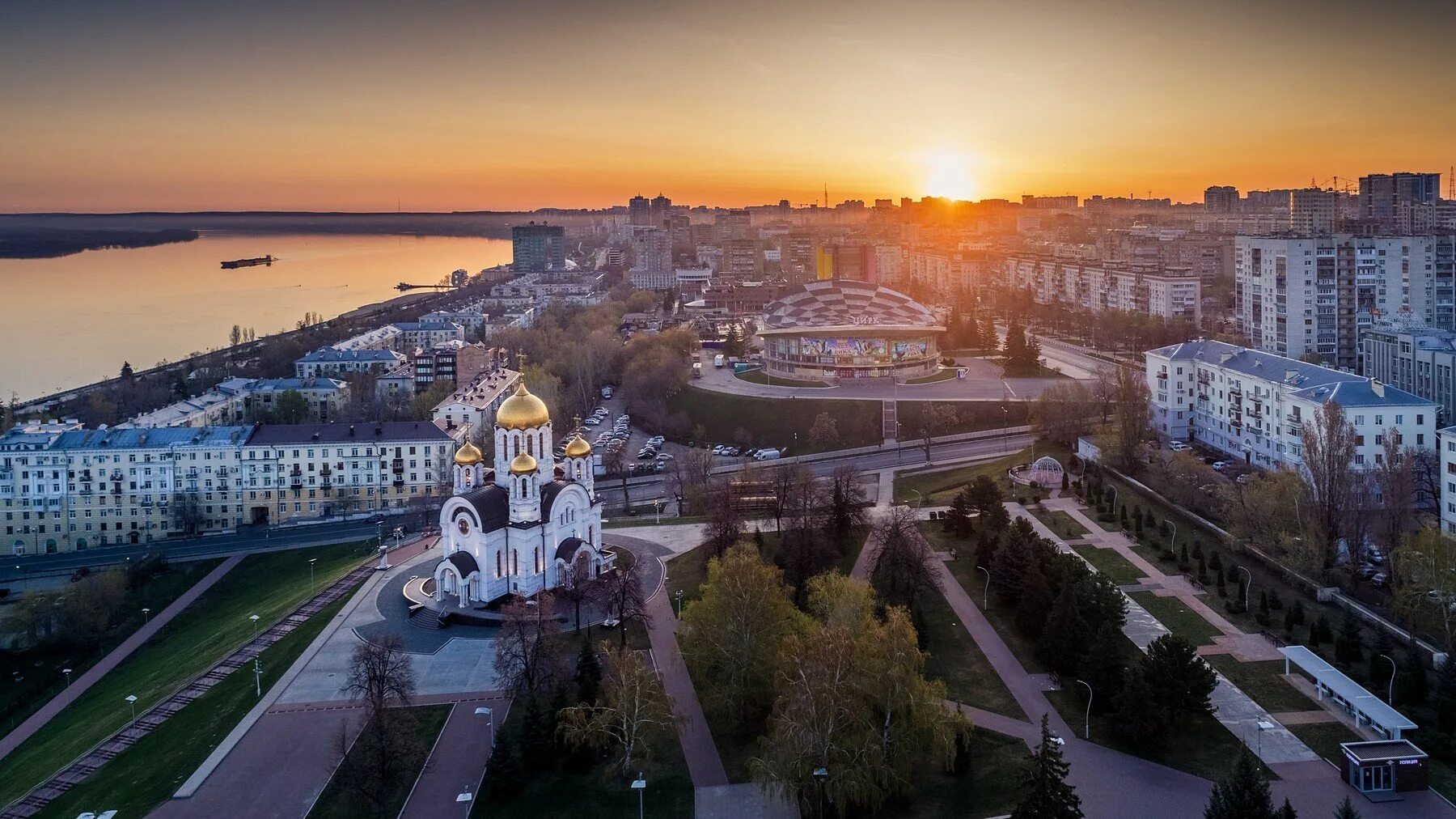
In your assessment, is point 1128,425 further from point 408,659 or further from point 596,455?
A: point 408,659

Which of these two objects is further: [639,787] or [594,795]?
[594,795]

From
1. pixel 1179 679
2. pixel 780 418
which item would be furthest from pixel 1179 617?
pixel 780 418

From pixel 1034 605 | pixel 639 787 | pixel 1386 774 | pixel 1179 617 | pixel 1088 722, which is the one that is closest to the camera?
pixel 639 787

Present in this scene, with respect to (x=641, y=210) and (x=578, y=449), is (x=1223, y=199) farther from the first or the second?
(x=578, y=449)

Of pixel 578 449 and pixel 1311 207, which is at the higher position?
pixel 1311 207

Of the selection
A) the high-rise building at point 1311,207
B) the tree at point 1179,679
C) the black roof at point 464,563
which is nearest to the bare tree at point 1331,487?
the tree at point 1179,679
